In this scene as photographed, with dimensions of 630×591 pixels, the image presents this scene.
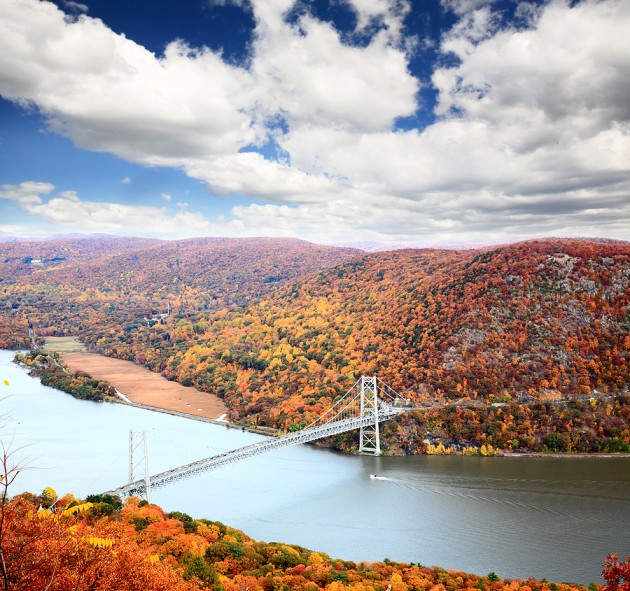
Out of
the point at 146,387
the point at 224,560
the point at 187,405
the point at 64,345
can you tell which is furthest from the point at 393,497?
the point at 64,345

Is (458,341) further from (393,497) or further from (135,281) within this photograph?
(135,281)

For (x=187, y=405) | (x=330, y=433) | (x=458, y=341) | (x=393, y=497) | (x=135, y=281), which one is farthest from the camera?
(x=135, y=281)

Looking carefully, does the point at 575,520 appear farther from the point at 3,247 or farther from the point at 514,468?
the point at 3,247

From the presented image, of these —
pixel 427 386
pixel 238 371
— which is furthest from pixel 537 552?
pixel 238 371

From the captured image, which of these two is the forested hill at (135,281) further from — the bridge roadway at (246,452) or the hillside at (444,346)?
the bridge roadway at (246,452)

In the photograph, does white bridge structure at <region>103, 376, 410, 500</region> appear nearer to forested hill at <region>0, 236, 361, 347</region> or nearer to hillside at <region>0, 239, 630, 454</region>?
hillside at <region>0, 239, 630, 454</region>

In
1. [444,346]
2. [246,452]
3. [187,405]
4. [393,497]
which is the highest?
[444,346]

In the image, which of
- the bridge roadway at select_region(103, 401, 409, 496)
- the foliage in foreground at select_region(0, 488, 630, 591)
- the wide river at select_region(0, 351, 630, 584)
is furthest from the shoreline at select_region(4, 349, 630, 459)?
the foliage in foreground at select_region(0, 488, 630, 591)
